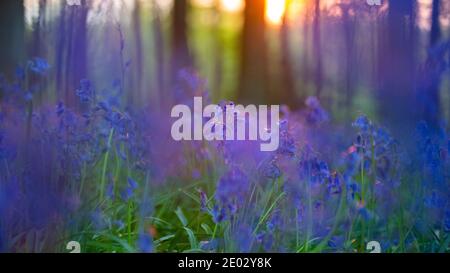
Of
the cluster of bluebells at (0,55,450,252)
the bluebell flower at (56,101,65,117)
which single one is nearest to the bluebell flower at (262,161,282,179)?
the cluster of bluebells at (0,55,450,252)

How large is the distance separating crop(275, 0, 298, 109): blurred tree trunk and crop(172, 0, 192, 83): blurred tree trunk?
0.46 m

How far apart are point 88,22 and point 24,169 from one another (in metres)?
0.78

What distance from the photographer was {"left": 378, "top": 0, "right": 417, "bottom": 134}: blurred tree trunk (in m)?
3.64

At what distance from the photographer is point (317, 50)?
362 cm

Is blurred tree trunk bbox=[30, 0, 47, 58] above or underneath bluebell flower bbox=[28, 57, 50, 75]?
above

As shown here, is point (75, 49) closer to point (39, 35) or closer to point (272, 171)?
point (39, 35)

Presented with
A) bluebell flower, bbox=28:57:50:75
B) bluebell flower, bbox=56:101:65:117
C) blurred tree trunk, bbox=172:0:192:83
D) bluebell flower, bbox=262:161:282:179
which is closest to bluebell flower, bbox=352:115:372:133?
bluebell flower, bbox=262:161:282:179

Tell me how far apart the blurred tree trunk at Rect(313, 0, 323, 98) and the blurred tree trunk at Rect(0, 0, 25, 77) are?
143 centimetres

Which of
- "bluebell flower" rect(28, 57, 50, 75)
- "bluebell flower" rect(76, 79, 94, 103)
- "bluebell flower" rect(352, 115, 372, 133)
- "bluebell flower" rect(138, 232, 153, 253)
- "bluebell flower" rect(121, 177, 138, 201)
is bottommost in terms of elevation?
"bluebell flower" rect(138, 232, 153, 253)

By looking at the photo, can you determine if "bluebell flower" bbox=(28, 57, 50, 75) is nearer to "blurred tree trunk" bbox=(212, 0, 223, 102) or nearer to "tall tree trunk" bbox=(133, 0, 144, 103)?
"tall tree trunk" bbox=(133, 0, 144, 103)

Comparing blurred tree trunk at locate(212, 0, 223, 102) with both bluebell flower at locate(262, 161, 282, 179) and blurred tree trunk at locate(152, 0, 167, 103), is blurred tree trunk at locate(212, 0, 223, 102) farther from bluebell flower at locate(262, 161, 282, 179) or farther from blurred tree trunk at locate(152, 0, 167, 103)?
bluebell flower at locate(262, 161, 282, 179)

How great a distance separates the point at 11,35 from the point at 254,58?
3.93 ft

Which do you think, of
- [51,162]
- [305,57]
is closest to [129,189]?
[51,162]

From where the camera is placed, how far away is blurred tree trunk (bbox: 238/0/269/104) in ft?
11.9
